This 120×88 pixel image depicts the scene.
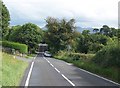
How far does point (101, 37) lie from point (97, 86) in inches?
2480

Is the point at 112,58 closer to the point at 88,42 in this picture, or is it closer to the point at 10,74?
the point at 10,74

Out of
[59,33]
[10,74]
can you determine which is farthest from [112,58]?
[59,33]

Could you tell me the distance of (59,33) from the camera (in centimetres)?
8894

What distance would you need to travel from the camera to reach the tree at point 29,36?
116 meters

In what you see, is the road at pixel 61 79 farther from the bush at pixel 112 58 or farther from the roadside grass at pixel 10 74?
the bush at pixel 112 58

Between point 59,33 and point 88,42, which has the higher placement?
point 59,33

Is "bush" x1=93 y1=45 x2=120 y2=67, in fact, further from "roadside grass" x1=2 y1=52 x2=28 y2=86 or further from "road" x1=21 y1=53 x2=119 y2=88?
"roadside grass" x1=2 y1=52 x2=28 y2=86

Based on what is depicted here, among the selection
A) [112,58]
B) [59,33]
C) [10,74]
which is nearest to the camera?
[10,74]

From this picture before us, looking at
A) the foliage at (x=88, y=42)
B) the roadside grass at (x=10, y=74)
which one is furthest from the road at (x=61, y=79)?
the foliage at (x=88, y=42)

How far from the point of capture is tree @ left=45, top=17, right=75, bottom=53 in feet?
286

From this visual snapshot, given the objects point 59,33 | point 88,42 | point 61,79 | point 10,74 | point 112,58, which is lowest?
point 61,79

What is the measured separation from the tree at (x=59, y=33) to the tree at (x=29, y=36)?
83.1 feet

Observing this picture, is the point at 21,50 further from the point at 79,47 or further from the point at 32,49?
the point at 32,49

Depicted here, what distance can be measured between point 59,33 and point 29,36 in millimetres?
29158
